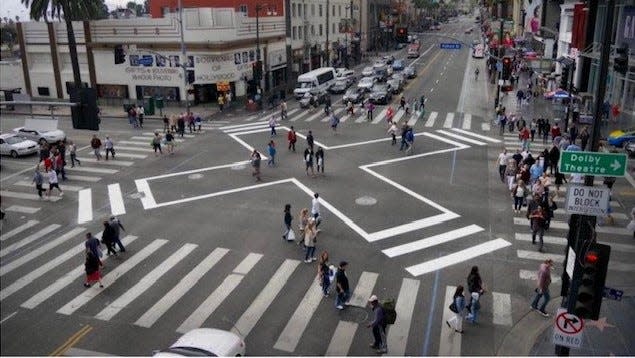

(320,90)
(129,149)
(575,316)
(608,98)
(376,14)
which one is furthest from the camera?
(376,14)

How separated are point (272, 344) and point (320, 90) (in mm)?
40007

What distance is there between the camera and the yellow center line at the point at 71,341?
12.2 m

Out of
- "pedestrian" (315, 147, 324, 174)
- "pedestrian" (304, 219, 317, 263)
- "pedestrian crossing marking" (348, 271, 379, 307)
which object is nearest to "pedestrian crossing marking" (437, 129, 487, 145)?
"pedestrian" (315, 147, 324, 174)

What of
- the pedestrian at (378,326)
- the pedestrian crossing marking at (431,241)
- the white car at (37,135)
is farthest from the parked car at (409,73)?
the pedestrian at (378,326)

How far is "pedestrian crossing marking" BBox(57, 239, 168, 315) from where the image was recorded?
14.3 meters

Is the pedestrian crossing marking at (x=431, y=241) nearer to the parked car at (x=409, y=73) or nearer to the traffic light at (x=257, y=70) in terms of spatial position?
the traffic light at (x=257, y=70)

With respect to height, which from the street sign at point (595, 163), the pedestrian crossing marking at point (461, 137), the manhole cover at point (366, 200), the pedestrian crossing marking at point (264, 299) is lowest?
the pedestrian crossing marking at point (264, 299)

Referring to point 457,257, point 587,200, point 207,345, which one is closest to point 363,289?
point 457,257

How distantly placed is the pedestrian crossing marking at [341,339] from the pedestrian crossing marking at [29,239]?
11973 millimetres

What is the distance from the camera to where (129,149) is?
3278 centimetres

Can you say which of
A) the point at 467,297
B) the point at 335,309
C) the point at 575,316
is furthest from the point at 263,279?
the point at 575,316

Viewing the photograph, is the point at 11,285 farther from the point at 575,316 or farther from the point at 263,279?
the point at 575,316

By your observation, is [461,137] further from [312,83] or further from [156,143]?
[312,83]

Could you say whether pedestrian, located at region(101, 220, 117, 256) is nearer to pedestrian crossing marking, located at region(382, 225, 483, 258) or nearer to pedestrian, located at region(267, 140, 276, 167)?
→ pedestrian crossing marking, located at region(382, 225, 483, 258)
